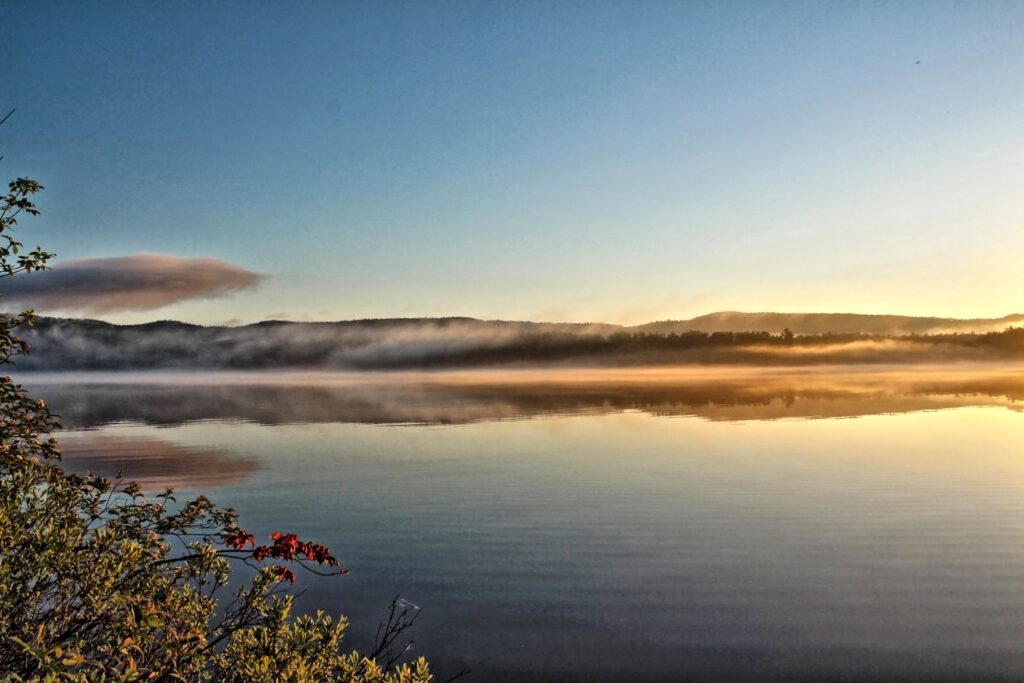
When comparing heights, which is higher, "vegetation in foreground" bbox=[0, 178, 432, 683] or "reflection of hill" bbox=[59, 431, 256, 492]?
"vegetation in foreground" bbox=[0, 178, 432, 683]

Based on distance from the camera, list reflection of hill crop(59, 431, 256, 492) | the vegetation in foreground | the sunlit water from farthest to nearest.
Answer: reflection of hill crop(59, 431, 256, 492) < the sunlit water < the vegetation in foreground

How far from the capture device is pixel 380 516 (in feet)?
85.6

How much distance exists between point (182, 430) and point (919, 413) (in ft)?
199

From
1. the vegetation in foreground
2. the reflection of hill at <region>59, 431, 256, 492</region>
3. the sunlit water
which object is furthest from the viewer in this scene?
the reflection of hill at <region>59, 431, 256, 492</region>

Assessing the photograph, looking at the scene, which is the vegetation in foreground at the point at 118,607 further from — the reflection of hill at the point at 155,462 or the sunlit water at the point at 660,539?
the reflection of hill at the point at 155,462

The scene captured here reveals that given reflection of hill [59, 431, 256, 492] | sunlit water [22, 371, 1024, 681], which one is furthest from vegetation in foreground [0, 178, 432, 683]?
reflection of hill [59, 431, 256, 492]

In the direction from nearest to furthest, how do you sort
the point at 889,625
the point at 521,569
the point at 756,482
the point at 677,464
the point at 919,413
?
the point at 889,625
the point at 521,569
the point at 756,482
the point at 677,464
the point at 919,413

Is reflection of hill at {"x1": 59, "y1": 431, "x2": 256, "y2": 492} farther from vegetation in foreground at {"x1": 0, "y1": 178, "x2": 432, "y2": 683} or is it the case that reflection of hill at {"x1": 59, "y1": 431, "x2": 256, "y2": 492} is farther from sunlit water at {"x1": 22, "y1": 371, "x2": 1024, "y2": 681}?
vegetation in foreground at {"x1": 0, "y1": 178, "x2": 432, "y2": 683}

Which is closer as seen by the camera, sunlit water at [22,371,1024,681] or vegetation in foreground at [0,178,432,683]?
vegetation in foreground at [0,178,432,683]

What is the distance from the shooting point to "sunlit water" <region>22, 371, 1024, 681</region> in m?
14.0

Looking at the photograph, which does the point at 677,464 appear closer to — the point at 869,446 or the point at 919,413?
the point at 869,446

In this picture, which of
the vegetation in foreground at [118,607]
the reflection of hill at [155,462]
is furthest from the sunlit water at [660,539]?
the vegetation in foreground at [118,607]

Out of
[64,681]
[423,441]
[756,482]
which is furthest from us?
[423,441]

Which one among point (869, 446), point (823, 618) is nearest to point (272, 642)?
point (823, 618)
